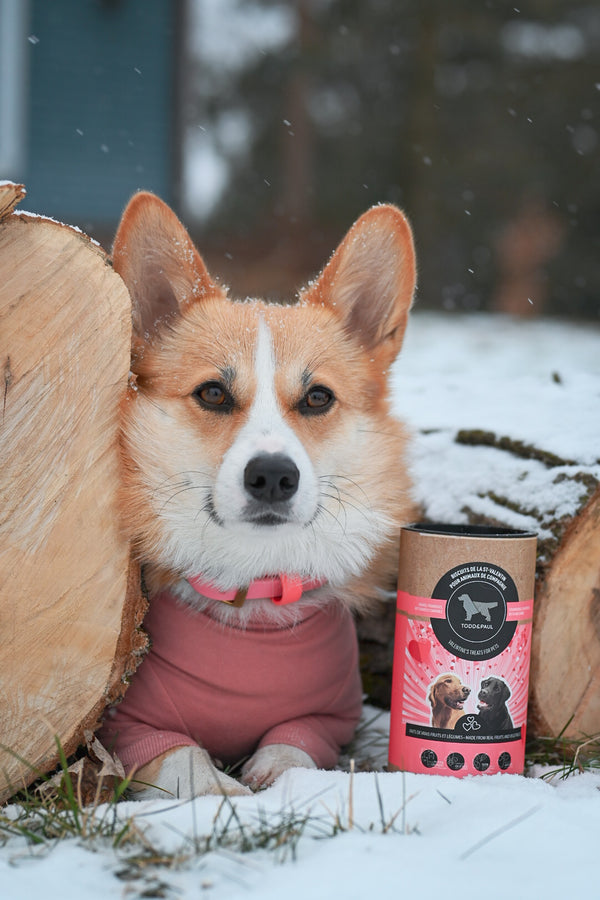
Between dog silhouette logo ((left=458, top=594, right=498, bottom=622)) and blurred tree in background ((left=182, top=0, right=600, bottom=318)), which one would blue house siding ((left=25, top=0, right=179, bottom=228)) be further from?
dog silhouette logo ((left=458, top=594, right=498, bottom=622))

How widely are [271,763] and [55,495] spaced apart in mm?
844

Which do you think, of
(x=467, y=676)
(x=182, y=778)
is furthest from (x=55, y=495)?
(x=467, y=676)

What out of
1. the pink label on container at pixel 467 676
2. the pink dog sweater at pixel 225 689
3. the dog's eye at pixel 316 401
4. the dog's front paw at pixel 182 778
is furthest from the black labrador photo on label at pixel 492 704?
the dog's eye at pixel 316 401

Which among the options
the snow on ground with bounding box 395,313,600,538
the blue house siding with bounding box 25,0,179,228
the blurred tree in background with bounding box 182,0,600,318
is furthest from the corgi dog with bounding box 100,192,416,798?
the blurred tree in background with bounding box 182,0,600,318

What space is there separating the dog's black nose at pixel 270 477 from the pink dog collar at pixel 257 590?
335 millimetres

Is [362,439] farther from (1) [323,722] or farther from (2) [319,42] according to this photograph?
(2) [319,42]

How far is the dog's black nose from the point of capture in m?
2.01

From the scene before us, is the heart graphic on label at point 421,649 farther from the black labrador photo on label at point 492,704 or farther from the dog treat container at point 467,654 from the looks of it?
the black labrador photo on label at point 492,704

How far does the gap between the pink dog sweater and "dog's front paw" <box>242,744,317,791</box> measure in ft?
0.10

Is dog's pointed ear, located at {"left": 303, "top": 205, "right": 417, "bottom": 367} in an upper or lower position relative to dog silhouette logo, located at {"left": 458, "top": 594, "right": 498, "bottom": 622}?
upper

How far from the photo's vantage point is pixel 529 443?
107 inches

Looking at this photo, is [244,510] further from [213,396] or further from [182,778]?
[182,778]

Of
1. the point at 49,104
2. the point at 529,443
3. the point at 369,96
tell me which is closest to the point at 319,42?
the point at 369,96

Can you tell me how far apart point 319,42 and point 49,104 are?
657 cm
